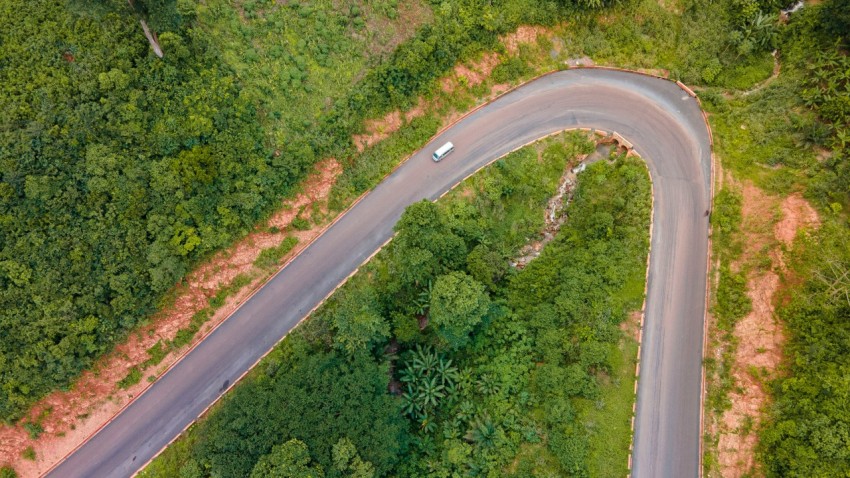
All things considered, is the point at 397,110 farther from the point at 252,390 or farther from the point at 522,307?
the point at 252,390

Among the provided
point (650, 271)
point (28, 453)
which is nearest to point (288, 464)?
point (28, 453)

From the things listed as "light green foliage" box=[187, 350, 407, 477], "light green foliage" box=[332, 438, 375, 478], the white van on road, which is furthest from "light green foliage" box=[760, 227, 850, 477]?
the white van on road

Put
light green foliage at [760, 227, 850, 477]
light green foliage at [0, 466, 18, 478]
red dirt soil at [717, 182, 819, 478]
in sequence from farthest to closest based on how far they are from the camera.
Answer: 1. light green foliage at [0, 466, 18, 478]
2. red dirt soil at [717, 182, 819, 478]
3. light green foliage at [760, 227, 850, 477]

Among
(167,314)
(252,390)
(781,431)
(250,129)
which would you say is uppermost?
(250,129)

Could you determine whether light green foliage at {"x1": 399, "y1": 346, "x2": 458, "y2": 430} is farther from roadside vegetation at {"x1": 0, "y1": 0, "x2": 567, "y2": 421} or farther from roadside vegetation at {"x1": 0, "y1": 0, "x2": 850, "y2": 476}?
roadside vegetation at {"x1": 0, "y1": 0, "x2": 567, "y2": 421}

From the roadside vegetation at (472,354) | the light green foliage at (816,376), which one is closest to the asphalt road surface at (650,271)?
the roadside vegetation at (472,354)

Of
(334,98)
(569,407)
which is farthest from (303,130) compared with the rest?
(569,407)
